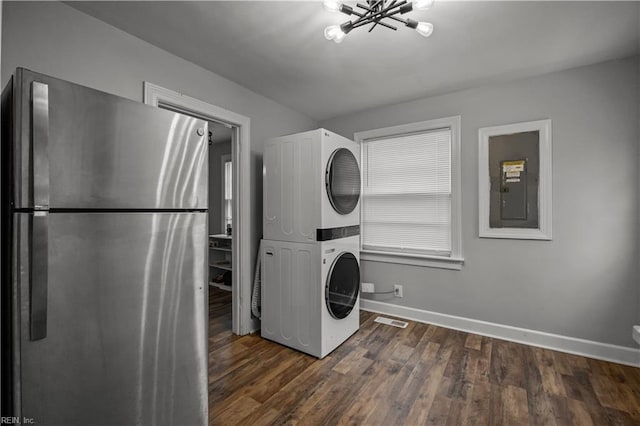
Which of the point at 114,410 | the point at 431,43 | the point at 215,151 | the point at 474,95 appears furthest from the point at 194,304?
the point at 215,151

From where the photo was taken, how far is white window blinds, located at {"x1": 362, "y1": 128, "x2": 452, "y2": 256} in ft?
9.80

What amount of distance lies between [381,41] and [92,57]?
1.87 metres

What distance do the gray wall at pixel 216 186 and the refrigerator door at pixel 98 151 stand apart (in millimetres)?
3992

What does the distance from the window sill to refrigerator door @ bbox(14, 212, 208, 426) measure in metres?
2.37

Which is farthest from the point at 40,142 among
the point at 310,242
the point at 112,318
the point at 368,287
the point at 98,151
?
the point at 368,287

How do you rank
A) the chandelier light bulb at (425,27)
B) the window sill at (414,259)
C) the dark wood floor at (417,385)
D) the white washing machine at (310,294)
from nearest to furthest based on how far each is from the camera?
the chandelier light bulb at (425,27) → the dark wood floor at (417,385) → the white washing machine at (310,294) → the window sill at (414,259)

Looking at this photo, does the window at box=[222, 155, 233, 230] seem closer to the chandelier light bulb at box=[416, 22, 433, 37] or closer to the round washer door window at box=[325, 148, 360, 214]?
the round washer door window at box=[325, 148, 360, 214]

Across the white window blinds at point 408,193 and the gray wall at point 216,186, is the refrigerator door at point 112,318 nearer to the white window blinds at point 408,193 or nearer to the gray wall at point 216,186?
the white window blinds at point 408,193

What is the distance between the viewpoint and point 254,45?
204 cm

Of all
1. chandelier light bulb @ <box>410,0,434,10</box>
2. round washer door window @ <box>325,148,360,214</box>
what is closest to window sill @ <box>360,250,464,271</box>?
round washer door window @ <box>325,148,360,214</box>

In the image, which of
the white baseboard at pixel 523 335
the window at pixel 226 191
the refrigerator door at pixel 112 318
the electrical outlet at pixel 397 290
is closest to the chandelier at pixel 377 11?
the refrigerator door at pixel 112 318

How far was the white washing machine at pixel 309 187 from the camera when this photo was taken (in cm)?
236

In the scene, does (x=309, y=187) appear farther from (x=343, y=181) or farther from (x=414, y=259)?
(x=414, y=259)

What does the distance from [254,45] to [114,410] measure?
2181 millimetres
